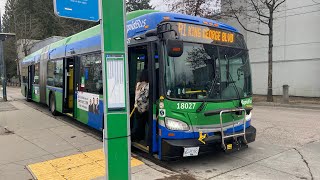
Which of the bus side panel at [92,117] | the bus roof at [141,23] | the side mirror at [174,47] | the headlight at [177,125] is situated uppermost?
the bus roof at [141,23]

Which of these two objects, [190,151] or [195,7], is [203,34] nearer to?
[190,151]

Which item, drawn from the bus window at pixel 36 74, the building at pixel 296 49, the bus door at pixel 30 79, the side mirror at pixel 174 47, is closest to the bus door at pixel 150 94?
the side mirror at pixel 174 47

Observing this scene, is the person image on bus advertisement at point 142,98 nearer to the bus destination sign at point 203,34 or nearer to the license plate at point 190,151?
the bus destination sign at point 203,34

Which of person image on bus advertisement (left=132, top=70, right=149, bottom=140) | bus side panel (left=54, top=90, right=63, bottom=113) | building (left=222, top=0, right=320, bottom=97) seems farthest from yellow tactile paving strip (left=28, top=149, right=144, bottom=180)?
building (left=222, top=0, right=320, bottom=97)

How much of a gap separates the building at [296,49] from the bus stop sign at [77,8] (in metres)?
20.5

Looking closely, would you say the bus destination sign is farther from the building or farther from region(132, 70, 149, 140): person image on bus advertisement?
the building

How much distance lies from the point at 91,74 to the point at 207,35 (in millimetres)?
3951

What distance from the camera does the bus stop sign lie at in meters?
4.19

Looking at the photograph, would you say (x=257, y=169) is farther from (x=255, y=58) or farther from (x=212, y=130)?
(x=255, y=58)

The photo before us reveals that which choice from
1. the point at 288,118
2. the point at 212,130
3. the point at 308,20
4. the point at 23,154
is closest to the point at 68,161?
the point at 23,154

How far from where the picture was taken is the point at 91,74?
8.95 m

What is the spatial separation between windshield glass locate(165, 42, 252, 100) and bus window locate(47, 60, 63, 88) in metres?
7.12

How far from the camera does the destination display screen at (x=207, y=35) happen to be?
6.01 meters

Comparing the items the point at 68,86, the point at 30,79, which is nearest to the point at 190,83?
the point at 68,86
